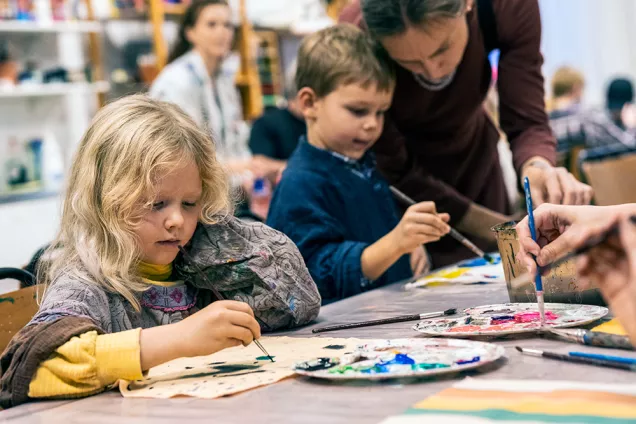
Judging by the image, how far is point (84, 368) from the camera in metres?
0.98

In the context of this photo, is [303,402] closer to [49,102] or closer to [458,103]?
[458,103]

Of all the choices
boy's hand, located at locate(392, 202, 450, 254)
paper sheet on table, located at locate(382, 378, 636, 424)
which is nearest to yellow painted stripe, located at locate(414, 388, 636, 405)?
paper sheet on table, located at locate(382, 378, 636, 424)

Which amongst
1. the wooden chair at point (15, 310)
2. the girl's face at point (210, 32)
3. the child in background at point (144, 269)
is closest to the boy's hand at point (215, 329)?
the child in background at point (144, 269)

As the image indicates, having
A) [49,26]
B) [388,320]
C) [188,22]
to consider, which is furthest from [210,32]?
[388,320]

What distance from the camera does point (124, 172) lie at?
125 centimetres

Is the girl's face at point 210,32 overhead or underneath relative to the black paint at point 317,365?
overhead

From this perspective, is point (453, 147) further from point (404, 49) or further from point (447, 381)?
point (447, 381)

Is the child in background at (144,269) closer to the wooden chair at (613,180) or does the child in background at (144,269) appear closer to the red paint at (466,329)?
the red paint at (466,329)

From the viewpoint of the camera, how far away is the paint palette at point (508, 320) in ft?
3.46

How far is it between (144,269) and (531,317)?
0.58 metres

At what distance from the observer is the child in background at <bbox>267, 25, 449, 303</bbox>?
171 centimetres

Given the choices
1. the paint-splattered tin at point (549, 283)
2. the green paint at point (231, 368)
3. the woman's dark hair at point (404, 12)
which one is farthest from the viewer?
the woman's dark hair at point (404, 12)

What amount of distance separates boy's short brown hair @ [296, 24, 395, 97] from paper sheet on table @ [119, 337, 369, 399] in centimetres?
83

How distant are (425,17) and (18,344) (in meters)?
1.03
